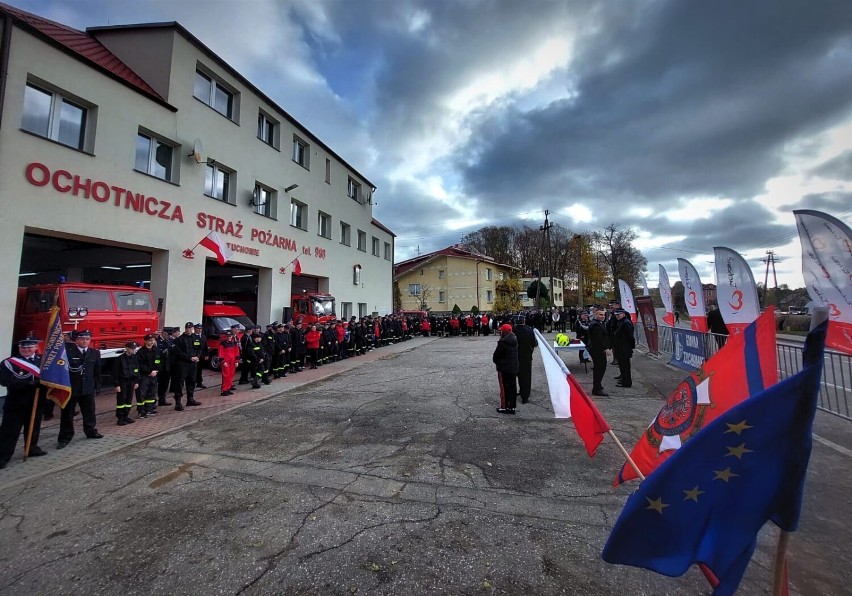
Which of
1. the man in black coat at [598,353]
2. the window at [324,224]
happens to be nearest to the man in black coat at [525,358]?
the man in black coat at [598,353]

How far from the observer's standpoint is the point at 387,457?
538 cm

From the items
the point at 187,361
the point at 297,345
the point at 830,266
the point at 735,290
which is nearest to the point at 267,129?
the point at 297,345

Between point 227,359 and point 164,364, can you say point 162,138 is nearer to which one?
point 227,359

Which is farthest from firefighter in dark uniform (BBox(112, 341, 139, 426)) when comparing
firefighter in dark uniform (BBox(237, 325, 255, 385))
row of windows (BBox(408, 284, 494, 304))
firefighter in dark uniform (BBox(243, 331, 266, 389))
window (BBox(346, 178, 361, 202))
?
row of windows (BBox(408, 284, 494, 304))

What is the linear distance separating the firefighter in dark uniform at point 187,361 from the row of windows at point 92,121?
6.04 metres

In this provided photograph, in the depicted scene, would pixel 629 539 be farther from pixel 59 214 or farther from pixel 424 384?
pixel 59 214

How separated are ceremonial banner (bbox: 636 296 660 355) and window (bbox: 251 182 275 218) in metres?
16.0

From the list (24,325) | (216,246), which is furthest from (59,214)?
(216,246)

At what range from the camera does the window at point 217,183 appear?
1426 cm

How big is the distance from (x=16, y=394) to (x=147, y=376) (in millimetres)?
2545

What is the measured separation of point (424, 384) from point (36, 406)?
7.47 m

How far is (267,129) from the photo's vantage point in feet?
59.2

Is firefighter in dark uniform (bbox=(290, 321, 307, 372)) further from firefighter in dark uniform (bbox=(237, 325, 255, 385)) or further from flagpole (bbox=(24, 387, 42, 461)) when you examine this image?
flagpole (bbox=(24, 387, 42, 461))

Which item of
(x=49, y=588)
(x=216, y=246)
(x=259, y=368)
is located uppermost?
(x=216, y=246)
